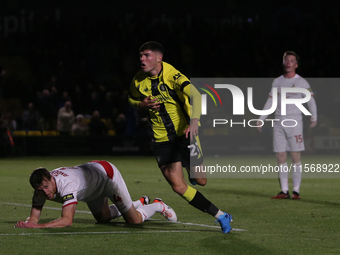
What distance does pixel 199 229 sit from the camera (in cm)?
740

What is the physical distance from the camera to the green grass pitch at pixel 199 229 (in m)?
6.18

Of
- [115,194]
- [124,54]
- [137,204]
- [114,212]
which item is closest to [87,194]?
[115,194]

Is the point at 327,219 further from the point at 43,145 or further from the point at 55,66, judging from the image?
the point at 55,66

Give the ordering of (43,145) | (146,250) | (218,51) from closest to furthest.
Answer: (146,250) < (43,145) < (218,51)

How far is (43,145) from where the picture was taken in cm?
2138

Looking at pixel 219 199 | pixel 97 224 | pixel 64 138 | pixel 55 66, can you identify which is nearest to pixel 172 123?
pixel 97 224

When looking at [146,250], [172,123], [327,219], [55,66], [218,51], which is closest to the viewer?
[146,250]

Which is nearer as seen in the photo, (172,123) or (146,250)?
(146,250)

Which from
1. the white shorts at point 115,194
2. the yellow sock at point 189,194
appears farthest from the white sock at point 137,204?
the yellow sock at point 189,194

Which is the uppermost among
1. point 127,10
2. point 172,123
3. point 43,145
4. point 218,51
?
point 127,10

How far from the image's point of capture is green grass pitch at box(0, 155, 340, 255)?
6.18m

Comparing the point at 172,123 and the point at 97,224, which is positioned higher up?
the point at 172,123

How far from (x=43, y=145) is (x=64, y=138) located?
2.52 ft

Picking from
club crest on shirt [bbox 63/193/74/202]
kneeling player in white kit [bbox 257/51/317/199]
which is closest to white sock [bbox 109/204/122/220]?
club crest on shirt [bbox 63/193/74/202]
